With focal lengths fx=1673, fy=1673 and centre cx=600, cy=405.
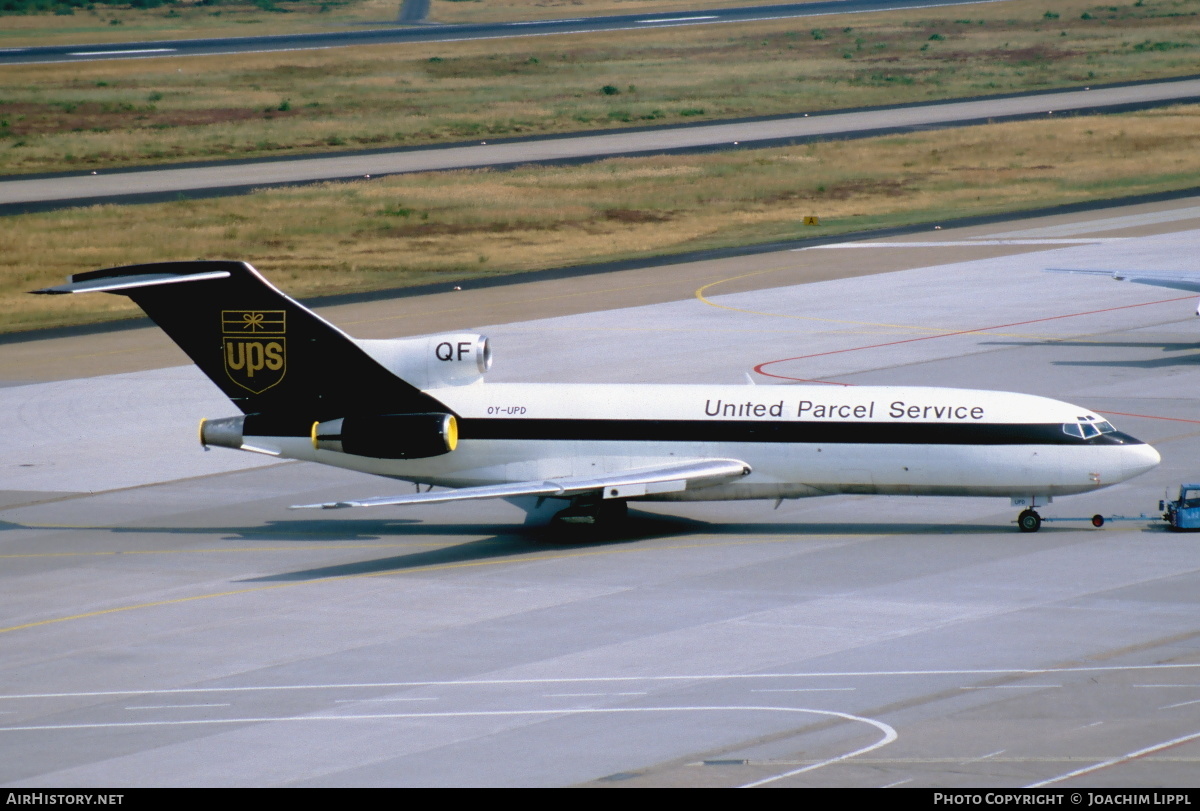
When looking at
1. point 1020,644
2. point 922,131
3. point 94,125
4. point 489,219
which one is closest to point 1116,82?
point 922,131

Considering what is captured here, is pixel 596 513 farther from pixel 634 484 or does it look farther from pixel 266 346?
pixel 266 346

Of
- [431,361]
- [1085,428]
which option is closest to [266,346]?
[431,361]

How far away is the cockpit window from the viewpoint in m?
37.3

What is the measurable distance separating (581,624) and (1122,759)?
11679 millimetres

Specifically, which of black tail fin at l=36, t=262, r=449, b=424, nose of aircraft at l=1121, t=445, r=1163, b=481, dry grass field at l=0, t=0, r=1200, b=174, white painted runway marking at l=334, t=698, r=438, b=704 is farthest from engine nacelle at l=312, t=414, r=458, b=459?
dry grass field at l=0, t=0, r=1200, b=174

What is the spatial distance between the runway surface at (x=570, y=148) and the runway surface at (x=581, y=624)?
46.8m

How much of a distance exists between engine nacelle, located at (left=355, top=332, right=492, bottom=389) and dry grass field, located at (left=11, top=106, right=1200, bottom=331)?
123 ft

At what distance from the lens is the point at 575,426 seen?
39.5 m

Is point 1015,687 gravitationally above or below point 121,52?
below

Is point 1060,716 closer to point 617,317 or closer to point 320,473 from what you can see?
point 320,473

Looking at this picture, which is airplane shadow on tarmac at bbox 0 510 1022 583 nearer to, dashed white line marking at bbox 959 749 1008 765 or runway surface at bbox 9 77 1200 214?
dashed white line marking at bbox 959 749 1008 765

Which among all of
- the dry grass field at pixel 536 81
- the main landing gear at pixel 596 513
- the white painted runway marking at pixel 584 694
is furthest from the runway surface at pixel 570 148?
the white painted runway marking at pixel 584 694

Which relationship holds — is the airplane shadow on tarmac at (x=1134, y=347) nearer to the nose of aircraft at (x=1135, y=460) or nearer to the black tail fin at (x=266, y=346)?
the nose of aircraft at (x=1135, y=460)

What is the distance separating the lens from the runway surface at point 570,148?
103 metres
